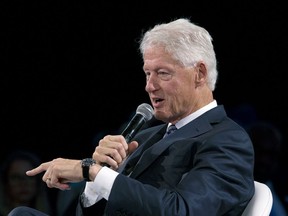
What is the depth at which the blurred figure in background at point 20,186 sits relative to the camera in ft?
14.5

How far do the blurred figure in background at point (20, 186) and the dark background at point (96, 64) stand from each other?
580mm

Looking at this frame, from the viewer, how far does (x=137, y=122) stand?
8.85ft

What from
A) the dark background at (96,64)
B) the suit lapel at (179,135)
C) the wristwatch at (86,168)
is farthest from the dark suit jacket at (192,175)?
the dark background at (96,64)

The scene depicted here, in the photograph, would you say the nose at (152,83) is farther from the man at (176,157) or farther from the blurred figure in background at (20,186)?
the blurred figure in background at (20,186)

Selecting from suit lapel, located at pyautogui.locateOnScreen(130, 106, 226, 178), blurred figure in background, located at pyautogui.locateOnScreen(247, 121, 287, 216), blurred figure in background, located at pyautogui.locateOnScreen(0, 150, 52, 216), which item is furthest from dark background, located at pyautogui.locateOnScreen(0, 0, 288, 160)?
suit lapel, located at pyautogui.locateOnScreen(130, 106, 226, 178)

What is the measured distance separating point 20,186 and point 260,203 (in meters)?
2.16

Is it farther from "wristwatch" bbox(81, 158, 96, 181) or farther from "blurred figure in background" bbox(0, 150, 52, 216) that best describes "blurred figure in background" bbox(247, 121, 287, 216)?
"wristwatch" bbox(81, 158, 96, 181)

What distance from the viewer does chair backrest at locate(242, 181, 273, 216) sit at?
8.45ft

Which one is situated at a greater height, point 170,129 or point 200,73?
point 200,73

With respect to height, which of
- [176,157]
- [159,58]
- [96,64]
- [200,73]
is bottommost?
[96,64]

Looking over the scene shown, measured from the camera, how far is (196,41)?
279cm

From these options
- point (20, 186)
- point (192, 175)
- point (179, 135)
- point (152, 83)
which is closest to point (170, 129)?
point (179, 135)

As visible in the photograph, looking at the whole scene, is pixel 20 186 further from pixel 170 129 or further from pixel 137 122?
pixel 137 122

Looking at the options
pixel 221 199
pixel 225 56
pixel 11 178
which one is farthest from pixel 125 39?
pixel 221 199
